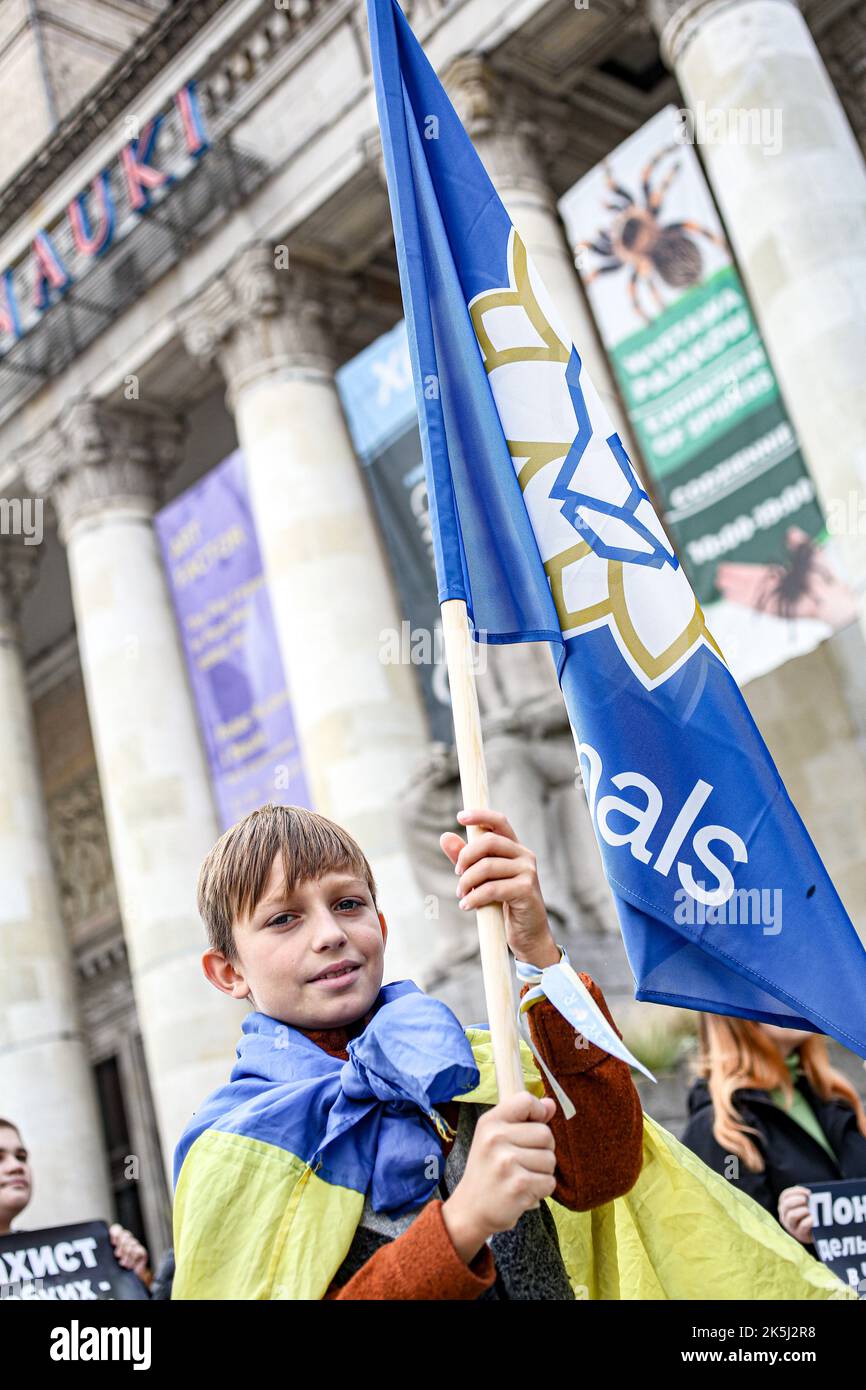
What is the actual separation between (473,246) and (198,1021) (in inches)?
521

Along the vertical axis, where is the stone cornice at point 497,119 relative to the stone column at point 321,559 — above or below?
above

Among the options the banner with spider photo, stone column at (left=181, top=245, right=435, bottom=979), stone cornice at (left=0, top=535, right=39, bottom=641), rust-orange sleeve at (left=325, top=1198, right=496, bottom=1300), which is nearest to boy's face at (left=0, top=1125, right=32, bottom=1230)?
rust-orange sleeve at (left=325, top=1198, right=496, bottom=1300)

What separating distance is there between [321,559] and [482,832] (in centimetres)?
1299

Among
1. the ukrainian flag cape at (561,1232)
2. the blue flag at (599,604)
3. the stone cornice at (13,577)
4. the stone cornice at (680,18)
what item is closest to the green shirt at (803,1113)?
the blue flag at (599,604)

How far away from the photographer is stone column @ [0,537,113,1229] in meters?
16.9

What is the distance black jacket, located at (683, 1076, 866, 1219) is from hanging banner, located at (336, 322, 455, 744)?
29.1 ft

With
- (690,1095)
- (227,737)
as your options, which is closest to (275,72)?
(227,737)

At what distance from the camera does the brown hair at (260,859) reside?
233cm

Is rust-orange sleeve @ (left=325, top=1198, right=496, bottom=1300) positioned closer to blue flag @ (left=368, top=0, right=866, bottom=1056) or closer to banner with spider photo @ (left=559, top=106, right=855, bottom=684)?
blue flag @ (left=368, top=0, right=866, bottom=1056)

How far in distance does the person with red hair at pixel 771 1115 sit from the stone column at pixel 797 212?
5968 mm

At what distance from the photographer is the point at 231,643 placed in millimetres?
16094

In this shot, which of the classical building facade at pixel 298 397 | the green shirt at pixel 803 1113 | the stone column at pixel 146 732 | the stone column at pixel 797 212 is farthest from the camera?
the stone column at pixel 146 732

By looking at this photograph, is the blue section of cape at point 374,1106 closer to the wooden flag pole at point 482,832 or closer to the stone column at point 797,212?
the wooden flag pole at point 482,832
